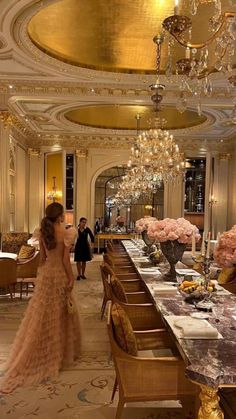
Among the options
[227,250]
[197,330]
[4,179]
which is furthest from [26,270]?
[197,330]

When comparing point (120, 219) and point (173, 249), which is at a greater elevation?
point (173, 249)

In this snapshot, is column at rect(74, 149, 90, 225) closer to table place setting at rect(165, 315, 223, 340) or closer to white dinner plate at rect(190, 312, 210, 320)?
white dinner plate at rect(190, 312, 210, 320)

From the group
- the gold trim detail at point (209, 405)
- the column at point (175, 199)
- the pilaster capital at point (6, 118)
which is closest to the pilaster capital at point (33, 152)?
the pilaster capital at point (6, 118)

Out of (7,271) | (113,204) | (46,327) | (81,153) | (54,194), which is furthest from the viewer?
(113,204)

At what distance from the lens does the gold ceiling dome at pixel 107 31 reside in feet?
16.4

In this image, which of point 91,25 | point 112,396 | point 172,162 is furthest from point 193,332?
point 172,162

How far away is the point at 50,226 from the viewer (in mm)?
3721

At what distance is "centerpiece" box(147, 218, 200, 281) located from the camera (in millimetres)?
4023

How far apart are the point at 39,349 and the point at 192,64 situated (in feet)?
9.86

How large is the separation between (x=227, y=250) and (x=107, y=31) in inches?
162

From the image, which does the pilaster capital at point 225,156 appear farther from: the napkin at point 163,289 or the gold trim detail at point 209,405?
the gold trim detail at point 209,405

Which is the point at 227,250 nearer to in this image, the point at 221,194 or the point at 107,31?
the point at 107,31

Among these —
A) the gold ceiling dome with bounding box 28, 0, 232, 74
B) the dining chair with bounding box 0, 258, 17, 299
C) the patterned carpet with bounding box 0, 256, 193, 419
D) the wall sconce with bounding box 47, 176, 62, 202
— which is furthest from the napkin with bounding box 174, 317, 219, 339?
the wall sconce with bounding box 47, 176, 62, 202

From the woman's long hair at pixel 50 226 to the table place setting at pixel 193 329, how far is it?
1.49 metres
